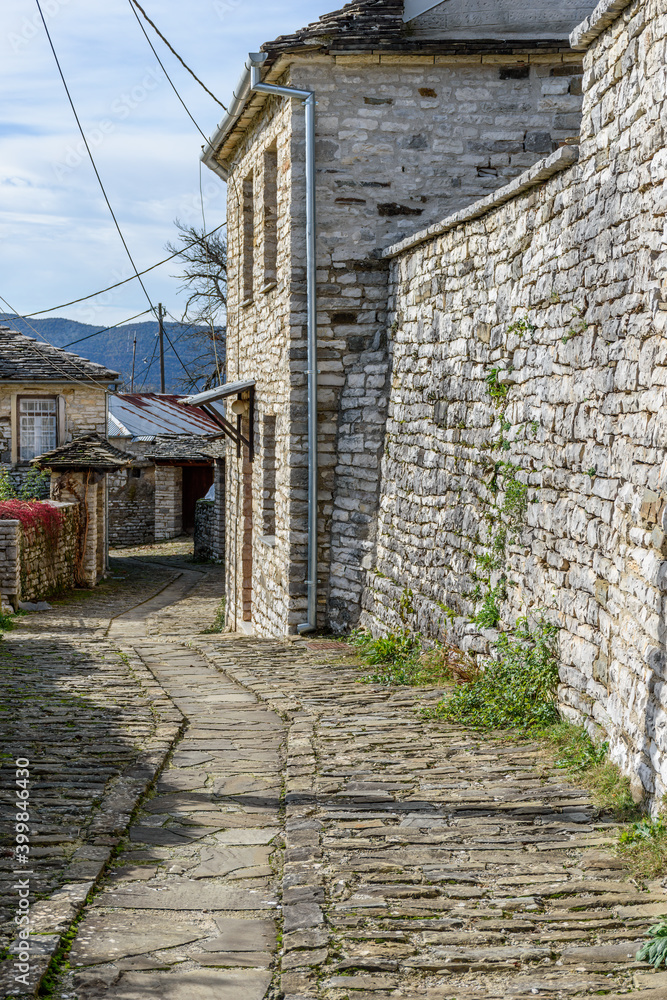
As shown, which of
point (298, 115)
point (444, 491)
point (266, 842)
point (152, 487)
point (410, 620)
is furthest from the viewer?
point (152, 487)

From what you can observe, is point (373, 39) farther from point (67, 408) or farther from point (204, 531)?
point (204, 531)

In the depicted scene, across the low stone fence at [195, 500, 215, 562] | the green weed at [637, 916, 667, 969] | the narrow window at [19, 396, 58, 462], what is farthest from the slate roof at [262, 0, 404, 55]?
the low stone fence at [195, 500, 215, 562]

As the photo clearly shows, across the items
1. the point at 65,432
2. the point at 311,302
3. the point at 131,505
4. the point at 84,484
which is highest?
the point at 311,302

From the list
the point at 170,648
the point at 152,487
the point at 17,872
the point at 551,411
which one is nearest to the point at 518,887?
the point at 17,872

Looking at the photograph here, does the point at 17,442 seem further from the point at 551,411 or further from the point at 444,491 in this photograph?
the point at 551,411

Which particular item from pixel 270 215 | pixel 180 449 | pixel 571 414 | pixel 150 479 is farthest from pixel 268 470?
pixel 150 479

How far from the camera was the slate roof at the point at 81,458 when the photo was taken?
20.6 m

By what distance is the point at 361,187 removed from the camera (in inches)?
366

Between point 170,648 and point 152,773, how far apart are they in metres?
4.89

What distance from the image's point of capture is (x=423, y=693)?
6.56 metres

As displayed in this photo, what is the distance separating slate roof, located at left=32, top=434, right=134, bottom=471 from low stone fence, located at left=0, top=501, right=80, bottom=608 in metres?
0.88

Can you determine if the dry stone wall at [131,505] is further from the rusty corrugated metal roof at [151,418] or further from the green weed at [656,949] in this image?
the green weed at [656,949]

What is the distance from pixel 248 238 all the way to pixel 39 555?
788 centimetres

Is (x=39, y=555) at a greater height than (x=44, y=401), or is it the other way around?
(x=44, y=401)
